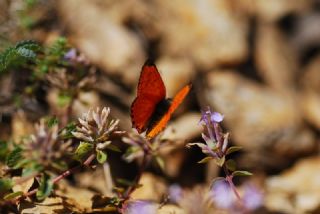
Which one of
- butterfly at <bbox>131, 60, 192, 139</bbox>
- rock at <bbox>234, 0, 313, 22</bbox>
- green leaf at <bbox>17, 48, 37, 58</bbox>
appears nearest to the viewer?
butterfly at <bbox>131, 60, 192, 139</bbox>

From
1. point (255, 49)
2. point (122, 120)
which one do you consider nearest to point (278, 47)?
point (255, 49)

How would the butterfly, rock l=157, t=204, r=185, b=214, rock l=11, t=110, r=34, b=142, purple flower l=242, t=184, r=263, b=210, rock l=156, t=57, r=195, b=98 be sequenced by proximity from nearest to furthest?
purple flower l=242, t=184, r=263, b=210 → the butterfly → rock l=157, t=204, r=185, b=214 → rock l=11, t=110, r=34, b=142 → rock l=156, t=57, r=195, b=98

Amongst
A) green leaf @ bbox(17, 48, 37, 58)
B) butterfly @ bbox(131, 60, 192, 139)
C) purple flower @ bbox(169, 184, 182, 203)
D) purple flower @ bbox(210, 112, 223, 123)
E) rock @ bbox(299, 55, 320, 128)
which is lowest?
purple flower @ bbox(169, 184, 182, 203)

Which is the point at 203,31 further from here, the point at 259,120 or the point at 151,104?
the point at 151,104

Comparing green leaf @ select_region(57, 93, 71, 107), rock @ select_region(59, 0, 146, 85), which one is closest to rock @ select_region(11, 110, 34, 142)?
green leaf @ select_region(57, 93, 71, 107)

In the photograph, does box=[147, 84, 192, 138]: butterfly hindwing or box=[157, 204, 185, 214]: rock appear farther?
box=[157, 204, 185, 214]: rock

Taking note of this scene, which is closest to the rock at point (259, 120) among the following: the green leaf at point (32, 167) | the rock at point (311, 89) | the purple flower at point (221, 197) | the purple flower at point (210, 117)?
the rock at point (311, 89)

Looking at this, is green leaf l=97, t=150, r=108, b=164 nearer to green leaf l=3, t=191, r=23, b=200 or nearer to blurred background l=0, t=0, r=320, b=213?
green leaf l=3, t=191, r=23, b=200

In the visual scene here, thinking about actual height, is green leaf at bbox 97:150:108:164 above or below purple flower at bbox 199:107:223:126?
below
